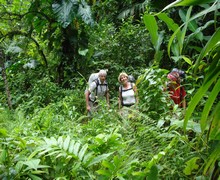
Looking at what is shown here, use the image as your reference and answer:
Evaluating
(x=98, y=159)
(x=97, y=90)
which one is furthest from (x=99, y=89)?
(x=98, y=159)

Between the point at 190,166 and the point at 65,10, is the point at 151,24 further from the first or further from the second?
the point at 65,10

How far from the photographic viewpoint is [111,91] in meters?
7.55

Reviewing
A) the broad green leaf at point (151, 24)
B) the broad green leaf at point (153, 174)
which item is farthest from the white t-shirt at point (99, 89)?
the broad green leaf at point (151, 24)

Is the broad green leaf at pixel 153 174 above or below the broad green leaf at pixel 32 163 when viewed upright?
below

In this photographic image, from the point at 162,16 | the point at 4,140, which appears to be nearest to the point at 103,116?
the point at 4,140

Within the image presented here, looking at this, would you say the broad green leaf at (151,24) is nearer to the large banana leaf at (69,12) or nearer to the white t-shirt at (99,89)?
the white t-shirt at (99,89)

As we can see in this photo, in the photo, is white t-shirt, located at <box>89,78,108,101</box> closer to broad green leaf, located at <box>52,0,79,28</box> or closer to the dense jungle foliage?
the dense jungle foliage

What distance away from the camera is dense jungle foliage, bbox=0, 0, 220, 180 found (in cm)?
144

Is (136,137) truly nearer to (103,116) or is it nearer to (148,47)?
(103,116)

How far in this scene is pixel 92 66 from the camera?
8344 millimetres

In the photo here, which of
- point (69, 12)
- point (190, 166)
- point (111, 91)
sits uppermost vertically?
point (69, 12)

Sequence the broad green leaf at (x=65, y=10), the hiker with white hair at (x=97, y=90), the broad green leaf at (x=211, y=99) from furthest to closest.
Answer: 1. the broad green leaf at (x=65, y=10)
2. the hiker with white hair at (x=97, y=90)
3. the broad green leaf at (x=211, y=99)

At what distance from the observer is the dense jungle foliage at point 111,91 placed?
144cm

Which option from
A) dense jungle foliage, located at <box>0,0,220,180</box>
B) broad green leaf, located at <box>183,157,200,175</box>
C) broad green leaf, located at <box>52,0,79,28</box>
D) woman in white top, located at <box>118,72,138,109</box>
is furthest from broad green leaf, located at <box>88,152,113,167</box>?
broad green leaf, located at <box>52,0,79,28</box>
